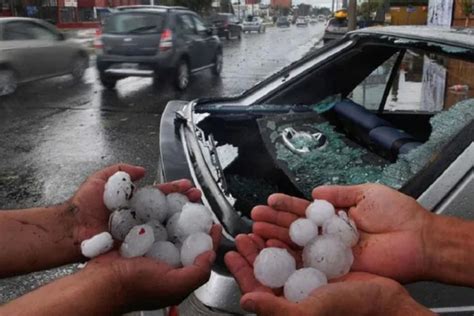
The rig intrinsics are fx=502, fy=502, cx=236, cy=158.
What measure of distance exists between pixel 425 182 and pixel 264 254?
0.64 meters

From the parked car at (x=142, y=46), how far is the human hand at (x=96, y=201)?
30.7ft

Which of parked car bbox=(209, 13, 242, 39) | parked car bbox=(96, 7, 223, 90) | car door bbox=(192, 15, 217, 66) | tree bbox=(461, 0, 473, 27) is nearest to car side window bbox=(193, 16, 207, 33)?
car door bbox=(192, 15, 217, 66)

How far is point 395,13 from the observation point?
25703mm

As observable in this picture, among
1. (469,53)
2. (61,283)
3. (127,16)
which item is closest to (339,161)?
(469,53)

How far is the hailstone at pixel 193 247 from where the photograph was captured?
1524 millimetres

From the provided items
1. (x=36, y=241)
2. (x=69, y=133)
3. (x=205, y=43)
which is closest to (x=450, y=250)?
(x=36, y=241)

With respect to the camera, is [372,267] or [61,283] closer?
[61,283]

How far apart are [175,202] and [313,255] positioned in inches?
19.6

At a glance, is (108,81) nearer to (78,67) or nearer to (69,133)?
(78,67)

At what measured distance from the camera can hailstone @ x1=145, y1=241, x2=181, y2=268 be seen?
1.53 metres

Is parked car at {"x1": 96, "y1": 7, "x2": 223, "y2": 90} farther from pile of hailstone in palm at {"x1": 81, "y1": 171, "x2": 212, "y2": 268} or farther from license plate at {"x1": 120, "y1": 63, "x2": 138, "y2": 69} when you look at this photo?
Answer: pile of hailstone in palm at {"x1": 81, "y1": 171, "x2": 212, "y2": 268}

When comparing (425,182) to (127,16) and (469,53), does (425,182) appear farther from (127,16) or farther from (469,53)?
(127,16)

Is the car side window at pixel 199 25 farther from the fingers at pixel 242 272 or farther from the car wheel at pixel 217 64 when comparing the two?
the fingers at pixel 242 272

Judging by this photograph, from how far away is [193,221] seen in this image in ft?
5.28
